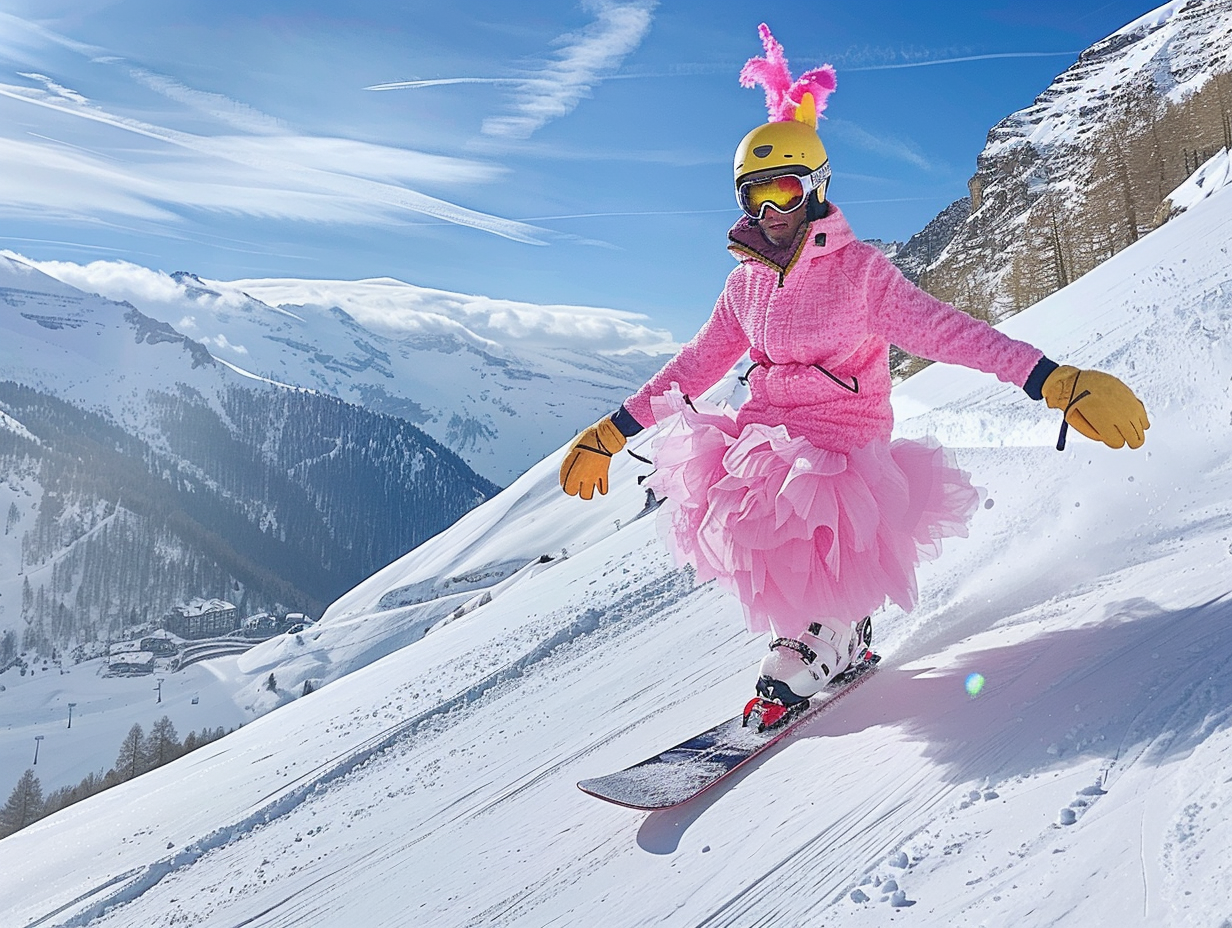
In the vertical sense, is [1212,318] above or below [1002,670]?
above

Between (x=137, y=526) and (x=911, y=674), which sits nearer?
(x=911, y=674)

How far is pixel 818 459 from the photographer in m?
2.43

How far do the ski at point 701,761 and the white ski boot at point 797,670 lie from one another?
34 millimetres

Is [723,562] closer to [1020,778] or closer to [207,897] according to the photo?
[1020,778]

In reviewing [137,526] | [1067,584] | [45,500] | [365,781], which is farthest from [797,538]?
[45,500]

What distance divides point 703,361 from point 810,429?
2.25 ft

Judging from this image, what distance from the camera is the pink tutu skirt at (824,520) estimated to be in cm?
241

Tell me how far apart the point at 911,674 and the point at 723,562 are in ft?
2.25

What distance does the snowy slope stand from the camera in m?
1.48

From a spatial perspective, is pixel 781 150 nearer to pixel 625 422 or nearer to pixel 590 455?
pixel 625 422

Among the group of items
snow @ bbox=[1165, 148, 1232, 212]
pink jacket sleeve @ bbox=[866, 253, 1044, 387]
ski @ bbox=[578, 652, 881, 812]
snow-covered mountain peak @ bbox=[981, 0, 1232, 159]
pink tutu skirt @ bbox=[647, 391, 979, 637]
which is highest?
snow-covered mountain peak @ bbox=[981, 0, 1232, 159]

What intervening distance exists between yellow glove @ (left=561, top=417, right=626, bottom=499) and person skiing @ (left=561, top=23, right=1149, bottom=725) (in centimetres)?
25

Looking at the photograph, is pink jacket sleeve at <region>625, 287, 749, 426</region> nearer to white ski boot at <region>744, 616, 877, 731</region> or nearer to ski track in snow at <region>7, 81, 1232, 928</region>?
white ski boot at <region>744, 616, 877, 731</region>

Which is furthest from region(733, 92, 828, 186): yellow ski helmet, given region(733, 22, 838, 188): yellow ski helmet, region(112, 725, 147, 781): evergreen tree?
region(112, 725, 147, 781): evergreen tree
